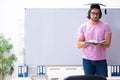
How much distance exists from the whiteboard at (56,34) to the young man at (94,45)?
1224 millimetres

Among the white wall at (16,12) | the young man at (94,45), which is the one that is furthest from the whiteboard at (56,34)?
the young man at (94,45)

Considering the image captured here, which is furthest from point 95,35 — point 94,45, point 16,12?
point 16,12

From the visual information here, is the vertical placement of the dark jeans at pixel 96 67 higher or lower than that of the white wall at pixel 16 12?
lower

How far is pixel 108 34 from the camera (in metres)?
3.05

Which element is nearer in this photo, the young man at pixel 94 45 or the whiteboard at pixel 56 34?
the young man at pixel 94 45

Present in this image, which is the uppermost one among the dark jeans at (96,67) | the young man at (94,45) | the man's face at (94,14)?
the man's face at (94,14)

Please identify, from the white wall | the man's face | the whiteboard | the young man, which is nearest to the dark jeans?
the young man

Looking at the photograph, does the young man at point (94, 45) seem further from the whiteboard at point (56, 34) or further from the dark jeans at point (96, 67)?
the whiteboard at point (56, 34)

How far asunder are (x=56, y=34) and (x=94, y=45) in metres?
1.44

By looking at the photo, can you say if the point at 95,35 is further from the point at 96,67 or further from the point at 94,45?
the point at 96,67

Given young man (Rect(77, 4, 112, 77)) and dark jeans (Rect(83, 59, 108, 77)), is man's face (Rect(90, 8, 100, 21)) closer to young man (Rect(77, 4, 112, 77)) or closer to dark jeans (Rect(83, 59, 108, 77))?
young man (Rect(77, 4, 112, 77))

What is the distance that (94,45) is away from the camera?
2.99 meters

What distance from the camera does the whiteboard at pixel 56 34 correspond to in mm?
4309

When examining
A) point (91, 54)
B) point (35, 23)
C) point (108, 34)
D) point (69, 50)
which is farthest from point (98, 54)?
point (35, 23)
